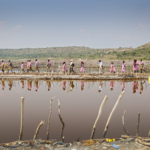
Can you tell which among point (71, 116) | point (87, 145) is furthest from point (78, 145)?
point (71, 116)

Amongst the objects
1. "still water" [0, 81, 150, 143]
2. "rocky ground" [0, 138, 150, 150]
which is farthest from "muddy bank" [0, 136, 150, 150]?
"still water" [0, 81, 150, 143]

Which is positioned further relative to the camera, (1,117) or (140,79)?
(140,79)

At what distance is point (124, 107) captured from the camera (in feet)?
32.4

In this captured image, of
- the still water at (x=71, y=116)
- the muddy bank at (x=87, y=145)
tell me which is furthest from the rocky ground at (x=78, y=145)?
the still water at (x=71, y=116)

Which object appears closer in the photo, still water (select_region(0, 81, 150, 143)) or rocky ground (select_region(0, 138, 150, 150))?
rocky ground (select_region(0, 138, 150, 150))

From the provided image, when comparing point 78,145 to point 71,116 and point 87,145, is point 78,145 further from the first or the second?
point 71,116

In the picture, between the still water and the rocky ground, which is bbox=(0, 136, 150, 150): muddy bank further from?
the still water

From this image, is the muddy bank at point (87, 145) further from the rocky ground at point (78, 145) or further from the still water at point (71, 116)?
the still water at point (71, 116)

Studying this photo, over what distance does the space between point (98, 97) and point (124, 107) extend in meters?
2.72

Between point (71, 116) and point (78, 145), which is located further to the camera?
point (71, 116)

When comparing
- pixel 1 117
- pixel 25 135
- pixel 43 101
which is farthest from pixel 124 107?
pixel 1 117

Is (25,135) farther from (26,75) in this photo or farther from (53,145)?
(26,75)

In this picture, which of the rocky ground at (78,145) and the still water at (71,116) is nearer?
the rocky ground at (78,145)

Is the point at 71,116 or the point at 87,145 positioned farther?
the point at 71,116
